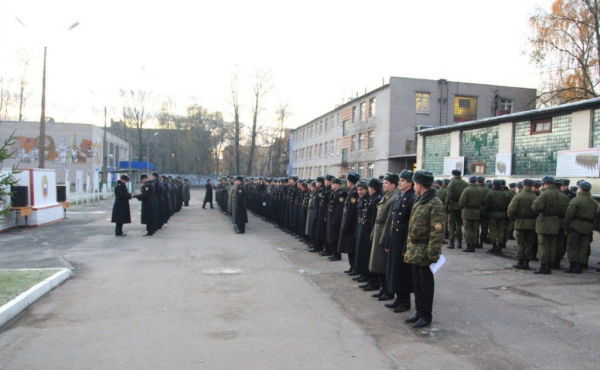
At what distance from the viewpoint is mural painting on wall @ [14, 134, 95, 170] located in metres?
52.0

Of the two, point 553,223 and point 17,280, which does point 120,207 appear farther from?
point 553,223

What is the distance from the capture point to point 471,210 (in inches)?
446

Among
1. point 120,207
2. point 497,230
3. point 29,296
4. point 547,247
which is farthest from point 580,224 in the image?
point 120,207

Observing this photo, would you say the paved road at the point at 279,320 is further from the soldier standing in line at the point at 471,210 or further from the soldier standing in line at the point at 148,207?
the soldier standing in line at the point at 148,207

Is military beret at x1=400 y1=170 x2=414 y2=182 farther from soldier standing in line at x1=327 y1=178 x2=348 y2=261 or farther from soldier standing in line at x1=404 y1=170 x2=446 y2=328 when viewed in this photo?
soldier standing in line at x1=327 y1=178 x2=348 y2=261

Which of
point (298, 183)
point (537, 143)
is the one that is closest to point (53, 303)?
point (298, 183)

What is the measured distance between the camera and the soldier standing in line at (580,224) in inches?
352

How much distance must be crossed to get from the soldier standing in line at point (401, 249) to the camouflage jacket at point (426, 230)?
0.39m

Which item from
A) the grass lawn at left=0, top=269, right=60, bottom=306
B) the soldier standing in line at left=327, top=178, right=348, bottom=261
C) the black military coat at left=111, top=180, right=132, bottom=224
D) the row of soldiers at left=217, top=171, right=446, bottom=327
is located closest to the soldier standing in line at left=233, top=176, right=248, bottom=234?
the row of soldiers at left=217, top=171, right=446, bottom=327

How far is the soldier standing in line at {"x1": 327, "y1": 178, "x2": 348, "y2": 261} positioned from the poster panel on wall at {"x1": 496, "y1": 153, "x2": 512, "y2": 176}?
38.0ft

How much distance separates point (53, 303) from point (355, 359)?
4.56 metres

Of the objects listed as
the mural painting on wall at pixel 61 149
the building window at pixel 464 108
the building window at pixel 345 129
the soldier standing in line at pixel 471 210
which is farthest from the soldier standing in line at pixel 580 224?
the mural painting on wall at pixel 61 149

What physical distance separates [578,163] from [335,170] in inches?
1359

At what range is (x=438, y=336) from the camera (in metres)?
5.15
